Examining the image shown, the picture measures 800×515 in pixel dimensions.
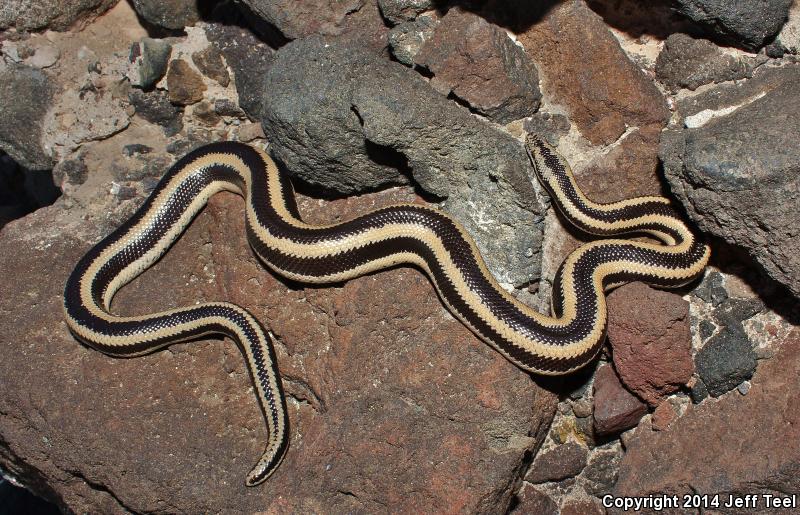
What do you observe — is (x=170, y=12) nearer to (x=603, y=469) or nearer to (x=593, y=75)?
(x=593, y=75)

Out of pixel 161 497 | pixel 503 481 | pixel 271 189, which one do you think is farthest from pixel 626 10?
pixel 161 497

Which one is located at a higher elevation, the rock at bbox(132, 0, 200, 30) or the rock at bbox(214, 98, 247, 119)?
the rock at bbox(132, 0, 200, 30)

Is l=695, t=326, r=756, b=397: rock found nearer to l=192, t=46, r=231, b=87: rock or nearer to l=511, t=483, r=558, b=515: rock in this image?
l=511, t=483, r=558, b=515: rock

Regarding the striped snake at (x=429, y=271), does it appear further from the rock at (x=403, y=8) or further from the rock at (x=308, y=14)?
the rock at (x=403, y=8)

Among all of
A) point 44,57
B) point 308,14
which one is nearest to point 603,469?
point 308,14

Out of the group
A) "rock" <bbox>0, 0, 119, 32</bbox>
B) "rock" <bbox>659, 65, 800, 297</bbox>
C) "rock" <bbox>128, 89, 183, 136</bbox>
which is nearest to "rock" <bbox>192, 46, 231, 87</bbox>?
"rock" <bbox>128, 89, 183, 136</bbox>

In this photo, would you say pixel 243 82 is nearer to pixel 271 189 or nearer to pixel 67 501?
pixel 271 189
